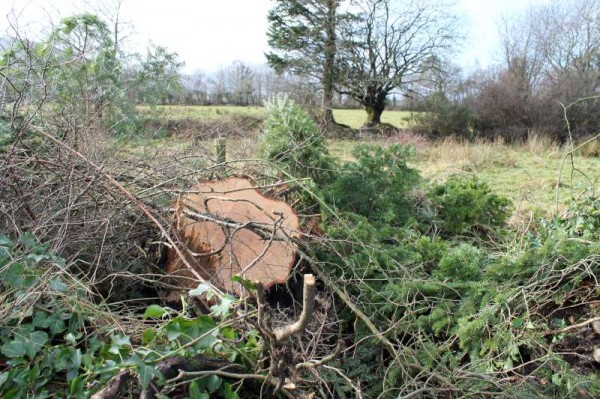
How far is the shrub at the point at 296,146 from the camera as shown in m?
4.38

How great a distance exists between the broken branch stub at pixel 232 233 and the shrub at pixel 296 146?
3.83 feet

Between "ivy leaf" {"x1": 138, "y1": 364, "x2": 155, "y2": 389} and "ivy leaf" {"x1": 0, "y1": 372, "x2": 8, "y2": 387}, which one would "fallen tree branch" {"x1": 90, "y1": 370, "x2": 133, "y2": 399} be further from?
"ivy leaf" {"x1": 0, "y1": 372, "x2": 8, "y2": 387}

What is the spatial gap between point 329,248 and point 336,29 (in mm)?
18767

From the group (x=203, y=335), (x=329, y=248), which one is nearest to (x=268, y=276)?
(x=329, y=248)

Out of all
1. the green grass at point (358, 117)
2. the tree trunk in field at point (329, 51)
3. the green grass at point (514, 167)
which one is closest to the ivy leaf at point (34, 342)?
the green grass at point (514, 167)

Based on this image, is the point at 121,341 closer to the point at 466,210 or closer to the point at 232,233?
the point at 232,233

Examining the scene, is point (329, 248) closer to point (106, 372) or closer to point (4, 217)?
point (106, 372)

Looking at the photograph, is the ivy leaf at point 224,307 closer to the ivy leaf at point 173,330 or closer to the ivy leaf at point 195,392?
the ivy leaf at point 173,330

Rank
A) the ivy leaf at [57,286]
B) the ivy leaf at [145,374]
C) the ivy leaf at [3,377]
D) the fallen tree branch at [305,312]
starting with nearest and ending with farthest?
the fallen tree branch at [305,312] → the ivy leaf at [145,374] → the ivy leaf at [3,377] → the ivy leaf at [57,286]

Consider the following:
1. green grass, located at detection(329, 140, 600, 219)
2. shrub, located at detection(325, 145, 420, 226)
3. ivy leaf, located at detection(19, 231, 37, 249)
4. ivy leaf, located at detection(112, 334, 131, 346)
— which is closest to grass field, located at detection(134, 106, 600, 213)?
green grass, located at detection(329, 140, 600, 219)

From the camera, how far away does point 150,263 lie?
286 centimetres

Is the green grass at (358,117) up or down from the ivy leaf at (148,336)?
up

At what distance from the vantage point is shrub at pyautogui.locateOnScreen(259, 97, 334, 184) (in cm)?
438

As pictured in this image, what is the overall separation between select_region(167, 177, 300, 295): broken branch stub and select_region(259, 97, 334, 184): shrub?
117 cm
